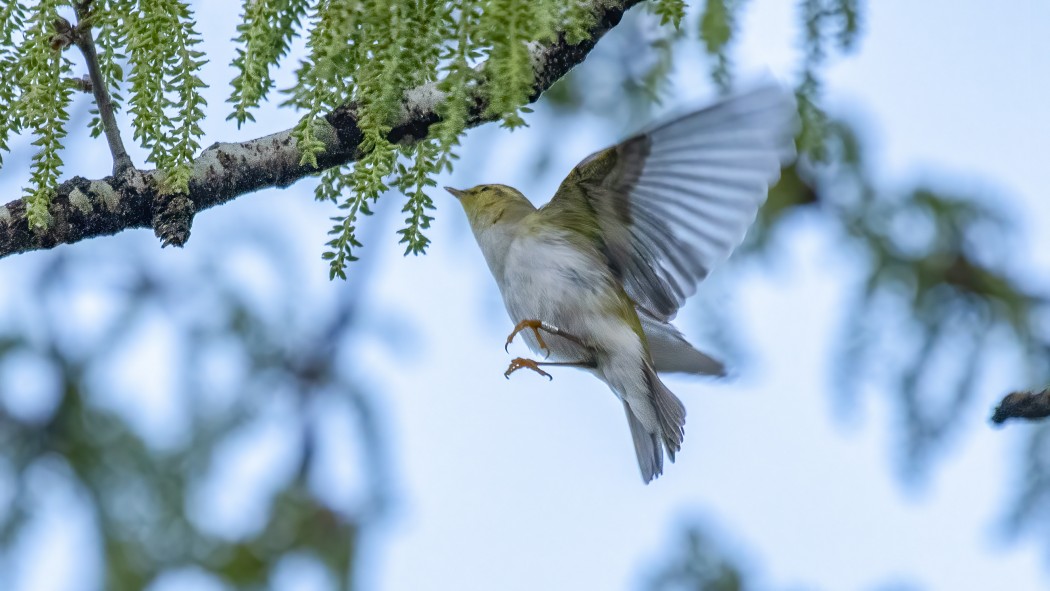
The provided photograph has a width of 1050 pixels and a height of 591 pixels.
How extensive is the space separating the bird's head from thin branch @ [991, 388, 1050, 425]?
39.2 inches

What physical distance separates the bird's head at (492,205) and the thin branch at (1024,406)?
1.00 meters

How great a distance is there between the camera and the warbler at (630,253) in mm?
1645

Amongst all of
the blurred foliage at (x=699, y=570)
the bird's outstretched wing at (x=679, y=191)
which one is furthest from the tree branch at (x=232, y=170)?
the blurred foliage at (x=699, y=570)

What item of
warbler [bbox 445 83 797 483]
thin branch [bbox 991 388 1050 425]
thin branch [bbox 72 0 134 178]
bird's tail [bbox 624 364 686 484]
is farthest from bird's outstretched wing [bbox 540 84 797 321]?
thin branch [bbox 72 0 134 178]

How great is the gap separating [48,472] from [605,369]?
1123mm

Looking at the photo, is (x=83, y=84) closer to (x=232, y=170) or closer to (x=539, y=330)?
(x=232, y=170)

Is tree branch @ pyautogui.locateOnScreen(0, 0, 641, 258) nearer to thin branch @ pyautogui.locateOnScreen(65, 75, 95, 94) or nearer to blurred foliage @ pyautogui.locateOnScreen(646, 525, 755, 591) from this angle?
thin branch @ pyautogui.locateOnScreen(65, 75, 95, 94)

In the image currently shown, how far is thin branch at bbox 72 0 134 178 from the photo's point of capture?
1276 millimetres

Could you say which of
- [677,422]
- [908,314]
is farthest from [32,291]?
[908,314]

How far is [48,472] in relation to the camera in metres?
2.14

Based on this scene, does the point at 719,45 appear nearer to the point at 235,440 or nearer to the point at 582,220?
the point at 582,220

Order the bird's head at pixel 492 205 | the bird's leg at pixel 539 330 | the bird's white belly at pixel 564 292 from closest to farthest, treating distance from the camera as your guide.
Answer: the bird's leg at pixel 539 330
the bird's white belly at pixel 564 292
the bird's head at pixel 492 205

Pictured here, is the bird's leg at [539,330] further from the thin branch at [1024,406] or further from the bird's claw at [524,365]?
the thin branch at [1024,406]

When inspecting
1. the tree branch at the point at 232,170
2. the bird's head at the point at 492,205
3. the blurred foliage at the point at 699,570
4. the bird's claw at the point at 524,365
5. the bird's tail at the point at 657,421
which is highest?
the tree branch at the point at 232,170
